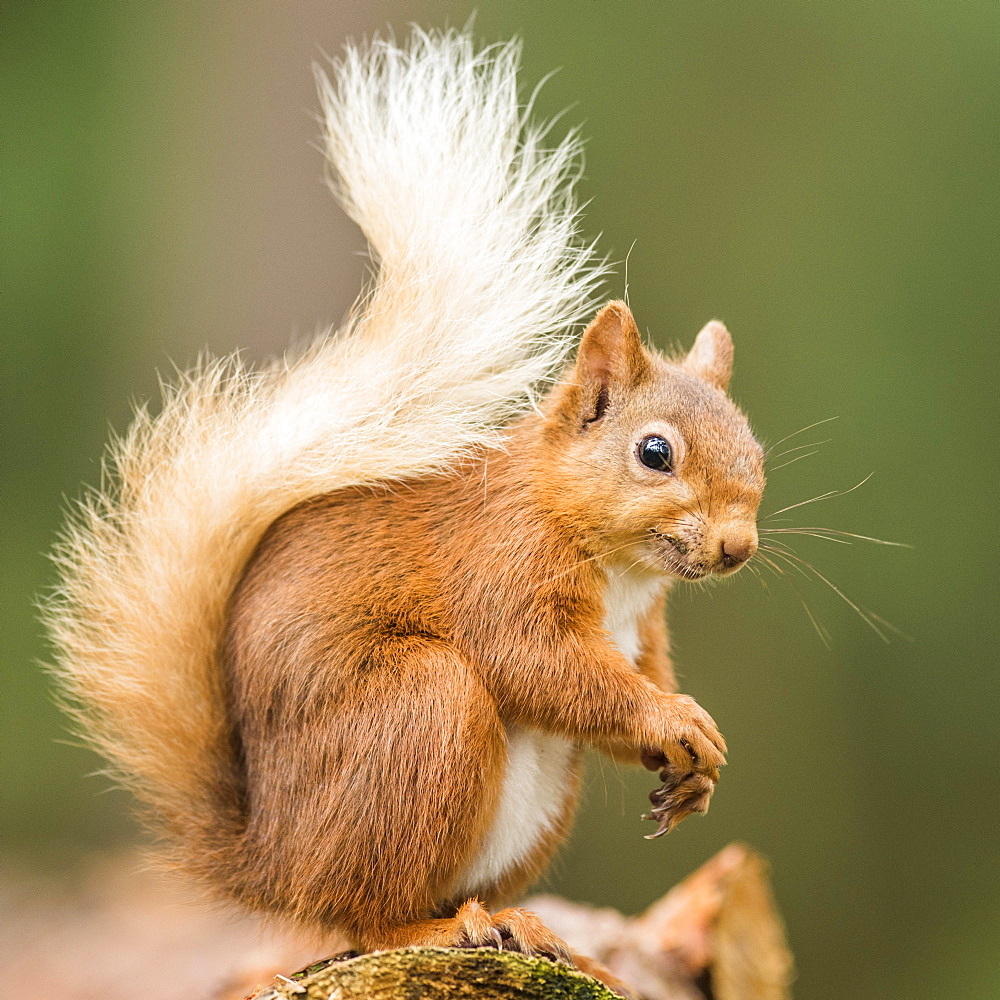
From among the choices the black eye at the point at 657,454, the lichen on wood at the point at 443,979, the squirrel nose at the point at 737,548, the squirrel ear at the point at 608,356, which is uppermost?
the squirrel ear at the point at 608,356

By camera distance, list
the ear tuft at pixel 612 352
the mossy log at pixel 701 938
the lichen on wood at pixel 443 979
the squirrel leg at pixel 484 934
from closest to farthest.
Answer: the lichen on wood at pixel 443 979, the squirrel leg at pixel 484 934, the ear tuft at pixel 612 352, the mossy log at pixel 701 938

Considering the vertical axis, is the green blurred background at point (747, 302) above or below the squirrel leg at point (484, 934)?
→ above

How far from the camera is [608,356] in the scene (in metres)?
1.23

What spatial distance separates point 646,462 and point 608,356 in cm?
14

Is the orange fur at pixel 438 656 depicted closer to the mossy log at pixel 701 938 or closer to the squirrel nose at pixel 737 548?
the squirrel nose at pixel 737 548

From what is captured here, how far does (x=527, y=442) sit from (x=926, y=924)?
6.53 ft

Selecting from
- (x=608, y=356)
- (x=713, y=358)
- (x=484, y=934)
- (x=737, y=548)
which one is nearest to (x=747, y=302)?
(x=713, y=358)

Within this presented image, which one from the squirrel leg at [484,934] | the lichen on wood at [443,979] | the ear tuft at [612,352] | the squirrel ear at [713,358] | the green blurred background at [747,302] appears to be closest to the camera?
the lichen on wood at [443,979]

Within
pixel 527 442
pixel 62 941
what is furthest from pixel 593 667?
pixel 62 941

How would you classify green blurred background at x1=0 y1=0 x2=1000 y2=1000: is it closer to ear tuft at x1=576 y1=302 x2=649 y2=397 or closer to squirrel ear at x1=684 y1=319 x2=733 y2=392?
squirrel ear at x1=684 y1=319 x2=733 y2=392

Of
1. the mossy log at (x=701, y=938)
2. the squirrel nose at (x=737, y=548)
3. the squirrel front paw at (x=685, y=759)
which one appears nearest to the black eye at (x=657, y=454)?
the squirrel nose at (x=737, y=548)

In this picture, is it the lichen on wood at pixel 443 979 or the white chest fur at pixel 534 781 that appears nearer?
the lichen on wood at pixel 443 979

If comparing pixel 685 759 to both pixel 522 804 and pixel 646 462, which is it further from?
pixel 646 462

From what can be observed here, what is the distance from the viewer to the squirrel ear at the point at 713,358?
137 centimetres
